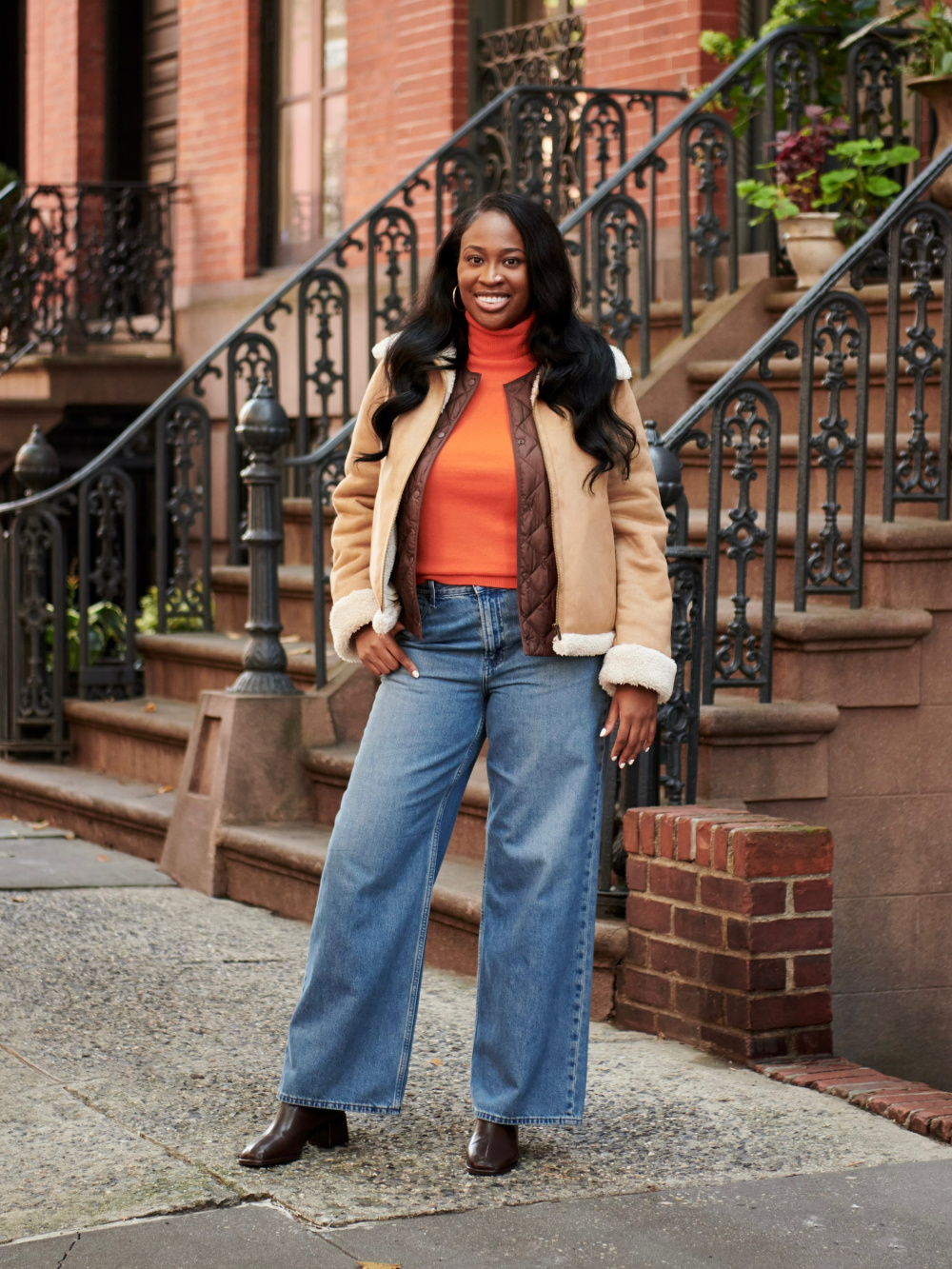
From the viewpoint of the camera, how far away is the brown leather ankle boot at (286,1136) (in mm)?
3652

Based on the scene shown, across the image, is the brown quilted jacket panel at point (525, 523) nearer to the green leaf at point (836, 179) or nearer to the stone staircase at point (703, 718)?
the stone staircase at point (703, 718)

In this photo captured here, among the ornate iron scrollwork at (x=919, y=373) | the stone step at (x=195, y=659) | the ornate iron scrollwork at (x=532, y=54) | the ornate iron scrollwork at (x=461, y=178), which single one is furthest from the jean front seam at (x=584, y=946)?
the ornate iron scrollwork at (x=532, y=54)

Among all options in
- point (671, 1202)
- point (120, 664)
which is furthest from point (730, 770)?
point (120, 664)

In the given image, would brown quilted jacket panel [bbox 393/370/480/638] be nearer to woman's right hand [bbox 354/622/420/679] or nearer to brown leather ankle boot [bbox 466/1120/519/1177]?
woman's right hand [bbox 354/622/420/679]

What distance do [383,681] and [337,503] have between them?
1.30 feet

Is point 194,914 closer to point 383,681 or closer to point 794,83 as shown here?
point 383,681

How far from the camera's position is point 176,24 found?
13.6m

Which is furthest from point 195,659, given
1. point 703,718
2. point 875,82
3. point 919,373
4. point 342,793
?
point 875,82

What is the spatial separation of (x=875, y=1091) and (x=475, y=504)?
174cm

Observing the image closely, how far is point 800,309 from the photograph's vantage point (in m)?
5.90

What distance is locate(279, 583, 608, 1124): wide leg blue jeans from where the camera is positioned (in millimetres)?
3641

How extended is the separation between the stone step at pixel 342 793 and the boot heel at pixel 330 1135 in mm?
2026

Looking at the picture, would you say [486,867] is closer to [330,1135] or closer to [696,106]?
[330,1135]

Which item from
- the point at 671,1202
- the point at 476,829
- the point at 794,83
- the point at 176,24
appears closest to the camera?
the point at 671,1202
